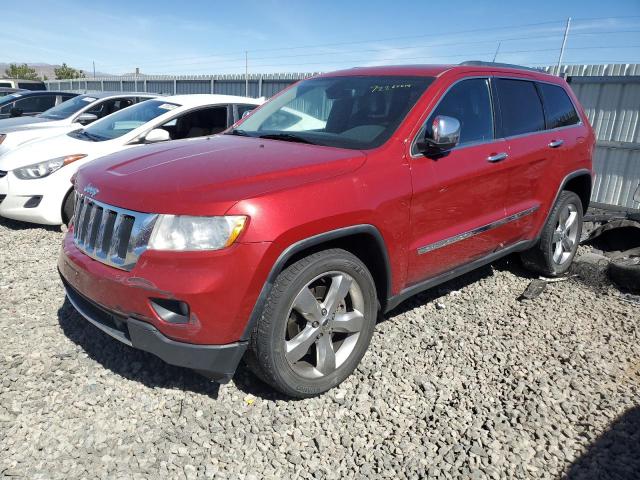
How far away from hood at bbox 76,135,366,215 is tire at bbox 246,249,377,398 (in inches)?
17.9

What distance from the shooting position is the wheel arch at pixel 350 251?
2.41m

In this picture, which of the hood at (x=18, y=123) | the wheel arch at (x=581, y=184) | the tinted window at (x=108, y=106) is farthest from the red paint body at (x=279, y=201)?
the tinted window at (x=108, y=106)

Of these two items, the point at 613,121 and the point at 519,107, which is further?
the point at 613,121

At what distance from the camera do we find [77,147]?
579 cm

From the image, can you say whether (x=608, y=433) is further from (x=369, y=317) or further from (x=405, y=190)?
(x=405, y=190)

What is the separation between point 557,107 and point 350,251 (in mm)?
2849

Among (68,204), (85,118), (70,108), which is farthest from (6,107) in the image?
(68,204)

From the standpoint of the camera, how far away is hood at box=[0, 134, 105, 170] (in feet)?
18.3

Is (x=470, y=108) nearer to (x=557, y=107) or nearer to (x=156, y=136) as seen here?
(x=557, y=107)

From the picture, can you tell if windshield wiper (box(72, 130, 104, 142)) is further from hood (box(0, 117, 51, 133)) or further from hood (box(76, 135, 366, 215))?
hood (box(76, 135, 366, 215))

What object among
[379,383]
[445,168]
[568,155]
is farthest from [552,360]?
[568,155]

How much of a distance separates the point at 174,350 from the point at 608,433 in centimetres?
228

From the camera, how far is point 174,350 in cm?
238

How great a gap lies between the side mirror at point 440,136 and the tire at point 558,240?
1.93 meters
